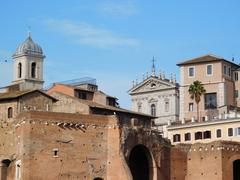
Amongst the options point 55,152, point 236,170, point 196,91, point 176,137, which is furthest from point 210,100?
point 55,152

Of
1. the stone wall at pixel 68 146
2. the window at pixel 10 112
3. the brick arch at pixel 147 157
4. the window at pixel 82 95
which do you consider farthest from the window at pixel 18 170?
the window at pixel 82 95

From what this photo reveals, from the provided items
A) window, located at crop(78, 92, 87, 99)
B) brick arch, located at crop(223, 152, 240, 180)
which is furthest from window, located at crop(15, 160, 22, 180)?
brick arch, located at crop(223, 152, 240, 180)

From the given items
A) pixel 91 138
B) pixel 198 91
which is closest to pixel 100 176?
pixel 91 138

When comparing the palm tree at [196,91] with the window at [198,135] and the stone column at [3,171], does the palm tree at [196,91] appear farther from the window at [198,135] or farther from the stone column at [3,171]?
the stone column at [3,171]

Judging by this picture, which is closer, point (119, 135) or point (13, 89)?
point (119, 135)

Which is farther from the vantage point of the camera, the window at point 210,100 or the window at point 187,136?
the window at point 210,100

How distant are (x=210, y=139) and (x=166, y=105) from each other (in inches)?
784

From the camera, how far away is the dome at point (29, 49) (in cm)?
8634

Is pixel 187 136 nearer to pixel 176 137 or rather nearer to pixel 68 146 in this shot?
pixel 176 137

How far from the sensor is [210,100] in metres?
94.8

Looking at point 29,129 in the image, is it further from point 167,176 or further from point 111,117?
point 167,176

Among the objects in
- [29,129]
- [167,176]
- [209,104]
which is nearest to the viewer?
[29,129]

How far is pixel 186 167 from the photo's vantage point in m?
72.4

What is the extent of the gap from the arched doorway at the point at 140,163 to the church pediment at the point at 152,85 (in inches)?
1160
